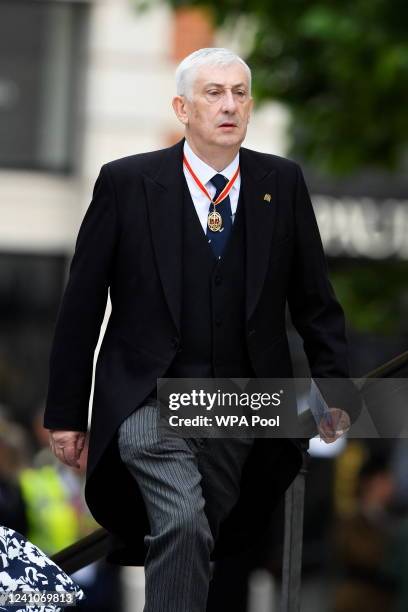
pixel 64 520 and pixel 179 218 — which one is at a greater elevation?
pixel 179 218

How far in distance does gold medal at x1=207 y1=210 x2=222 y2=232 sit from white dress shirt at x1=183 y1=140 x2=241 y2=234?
0.05ft

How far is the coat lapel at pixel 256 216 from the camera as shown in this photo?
4.38m

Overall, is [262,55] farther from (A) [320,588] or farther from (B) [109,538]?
(B) [109,538]

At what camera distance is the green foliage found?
→ 32.4 ft

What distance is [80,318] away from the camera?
4395mm

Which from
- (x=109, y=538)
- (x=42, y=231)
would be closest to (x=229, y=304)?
(x=109, y=538)

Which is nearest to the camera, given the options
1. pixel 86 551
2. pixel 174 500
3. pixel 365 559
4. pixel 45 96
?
pixel 174 500

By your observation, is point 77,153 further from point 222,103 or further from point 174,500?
point 174,500

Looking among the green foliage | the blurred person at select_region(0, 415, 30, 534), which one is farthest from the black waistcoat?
the green foliage

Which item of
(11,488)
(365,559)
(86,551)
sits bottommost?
(365,559)

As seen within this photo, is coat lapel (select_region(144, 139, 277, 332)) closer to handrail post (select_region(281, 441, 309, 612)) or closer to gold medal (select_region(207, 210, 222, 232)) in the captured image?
gold medal (select_region(207, 210, 222, 232))

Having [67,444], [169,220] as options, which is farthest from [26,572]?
[169,220]

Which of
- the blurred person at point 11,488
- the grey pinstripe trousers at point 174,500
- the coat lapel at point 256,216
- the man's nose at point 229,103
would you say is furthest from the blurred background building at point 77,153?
the man's nose at point 229,103

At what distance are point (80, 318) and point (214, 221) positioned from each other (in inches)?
18.6
